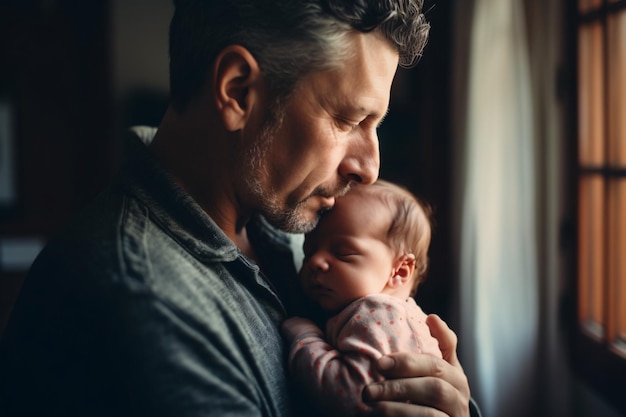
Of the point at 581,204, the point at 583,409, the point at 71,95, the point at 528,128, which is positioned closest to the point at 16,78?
the point at 71,95

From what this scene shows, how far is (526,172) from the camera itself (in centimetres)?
247

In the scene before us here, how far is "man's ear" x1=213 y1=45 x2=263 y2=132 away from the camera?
871 millimetres

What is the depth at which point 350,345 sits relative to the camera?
2.95 ft

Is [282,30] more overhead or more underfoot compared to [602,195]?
more overhead

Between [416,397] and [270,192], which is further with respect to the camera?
[270,192]

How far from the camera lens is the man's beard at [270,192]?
91 cm

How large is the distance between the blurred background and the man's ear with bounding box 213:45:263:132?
1474mm

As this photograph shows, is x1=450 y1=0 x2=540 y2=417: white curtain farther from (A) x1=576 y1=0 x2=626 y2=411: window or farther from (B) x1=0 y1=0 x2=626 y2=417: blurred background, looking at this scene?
(A) x1=576 y1=0 x2=626 y2=411: window

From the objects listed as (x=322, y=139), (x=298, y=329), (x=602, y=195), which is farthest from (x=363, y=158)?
(x=602, y=195)

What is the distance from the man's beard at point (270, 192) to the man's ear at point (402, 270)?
193 millimetres

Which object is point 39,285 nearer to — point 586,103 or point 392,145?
point 586,103

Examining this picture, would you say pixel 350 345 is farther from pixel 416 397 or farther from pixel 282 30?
pixel 282 30

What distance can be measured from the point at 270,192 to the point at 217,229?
0.14m

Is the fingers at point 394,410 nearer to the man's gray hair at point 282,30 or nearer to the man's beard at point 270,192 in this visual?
the man's beard at point 270,192
